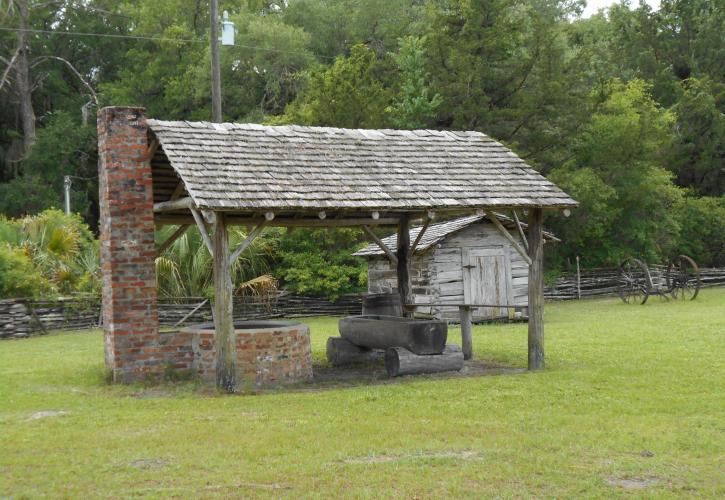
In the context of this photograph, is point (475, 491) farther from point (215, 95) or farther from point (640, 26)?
point (640, 26)

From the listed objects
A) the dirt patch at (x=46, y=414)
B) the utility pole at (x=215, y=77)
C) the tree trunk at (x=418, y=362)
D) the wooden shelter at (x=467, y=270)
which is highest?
the utility pole at (x=215, y=77)

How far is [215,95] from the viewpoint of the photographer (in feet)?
73.2

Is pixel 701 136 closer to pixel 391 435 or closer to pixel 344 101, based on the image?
pixel 344 101

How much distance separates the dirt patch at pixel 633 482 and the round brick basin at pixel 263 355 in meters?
6.17

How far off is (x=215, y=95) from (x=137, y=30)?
19491mm

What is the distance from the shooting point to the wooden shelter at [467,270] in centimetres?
2269

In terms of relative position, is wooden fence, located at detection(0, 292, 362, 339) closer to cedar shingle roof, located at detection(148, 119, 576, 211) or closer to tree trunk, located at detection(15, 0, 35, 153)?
cedar shingle roof, located at detection(148, 119, 576, 211)

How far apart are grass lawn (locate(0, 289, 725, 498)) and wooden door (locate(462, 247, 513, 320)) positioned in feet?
27.1

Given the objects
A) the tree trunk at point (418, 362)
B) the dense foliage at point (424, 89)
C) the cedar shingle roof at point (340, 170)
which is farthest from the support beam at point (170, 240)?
the dense foliage at point (424, 89)

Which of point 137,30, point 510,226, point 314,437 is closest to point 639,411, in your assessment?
point 314,437

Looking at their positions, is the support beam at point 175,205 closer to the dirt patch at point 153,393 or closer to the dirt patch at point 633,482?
the dirt patch at point 153,393

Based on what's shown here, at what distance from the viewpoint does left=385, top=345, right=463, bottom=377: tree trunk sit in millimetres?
13188

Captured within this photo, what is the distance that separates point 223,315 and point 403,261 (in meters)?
5.14

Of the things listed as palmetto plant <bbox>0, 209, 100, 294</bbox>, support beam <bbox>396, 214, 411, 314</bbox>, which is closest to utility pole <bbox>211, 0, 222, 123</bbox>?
palmetto plant <bbox>0, 209, 100, 294</bbox>
